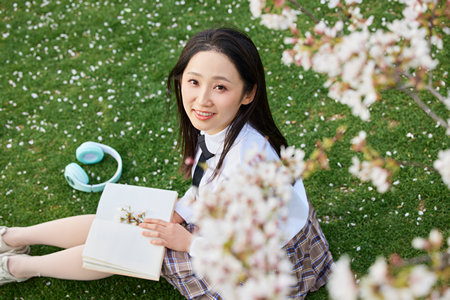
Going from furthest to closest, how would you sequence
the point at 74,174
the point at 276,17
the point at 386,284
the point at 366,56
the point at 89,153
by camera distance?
the point at 89,153, the point at 74,174, the point at 276,17, the point at 366,56, the point at 386,284

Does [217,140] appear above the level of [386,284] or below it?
below

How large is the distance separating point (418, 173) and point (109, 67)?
327 centimetres

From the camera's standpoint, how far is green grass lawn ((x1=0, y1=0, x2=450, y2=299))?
3229 mm

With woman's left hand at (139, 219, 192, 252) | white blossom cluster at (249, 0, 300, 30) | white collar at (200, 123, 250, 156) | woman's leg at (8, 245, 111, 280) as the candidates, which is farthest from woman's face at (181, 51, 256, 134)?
woman's leg at (8, 245, 111, 280)

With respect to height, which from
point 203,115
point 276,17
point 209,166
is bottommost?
point 209,166

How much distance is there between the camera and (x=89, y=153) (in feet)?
12.3

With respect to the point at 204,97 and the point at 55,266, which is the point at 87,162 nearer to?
the point at 55,266

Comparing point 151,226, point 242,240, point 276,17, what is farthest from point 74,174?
point 242,240

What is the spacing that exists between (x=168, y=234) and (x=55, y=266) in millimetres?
882

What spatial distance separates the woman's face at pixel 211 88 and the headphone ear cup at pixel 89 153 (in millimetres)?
1579

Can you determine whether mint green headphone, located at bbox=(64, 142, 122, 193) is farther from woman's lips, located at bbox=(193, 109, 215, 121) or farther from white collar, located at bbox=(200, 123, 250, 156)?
woman's lips, located at bbox=(193, 109, 215, 121)

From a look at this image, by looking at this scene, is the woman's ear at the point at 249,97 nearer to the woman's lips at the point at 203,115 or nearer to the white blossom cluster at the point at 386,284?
the woman's lips at the point at 203,115

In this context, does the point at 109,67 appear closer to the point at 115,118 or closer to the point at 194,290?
the point at 115,118

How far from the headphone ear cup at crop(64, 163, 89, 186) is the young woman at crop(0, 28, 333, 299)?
0.64 m
